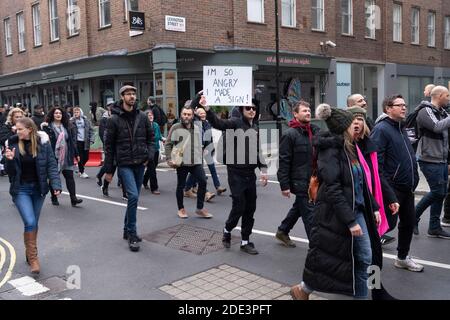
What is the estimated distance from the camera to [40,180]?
5516 millimetres

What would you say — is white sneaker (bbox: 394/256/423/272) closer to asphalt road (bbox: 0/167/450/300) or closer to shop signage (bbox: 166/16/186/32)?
asphalt road (bbox: 0/167/450/300)

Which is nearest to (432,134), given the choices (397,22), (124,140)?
(124,140)

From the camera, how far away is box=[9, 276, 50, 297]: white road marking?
16.0ft

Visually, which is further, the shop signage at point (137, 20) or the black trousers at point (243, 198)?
the shop signage at point (137, 20)

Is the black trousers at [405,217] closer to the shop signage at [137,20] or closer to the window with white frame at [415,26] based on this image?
the shop signage at [137,20]

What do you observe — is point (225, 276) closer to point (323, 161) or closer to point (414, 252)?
point (323, 161)

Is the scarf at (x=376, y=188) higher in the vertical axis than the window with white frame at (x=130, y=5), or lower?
lower

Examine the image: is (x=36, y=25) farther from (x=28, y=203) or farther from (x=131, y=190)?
(x=28, y=203)

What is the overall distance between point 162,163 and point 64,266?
9280mm

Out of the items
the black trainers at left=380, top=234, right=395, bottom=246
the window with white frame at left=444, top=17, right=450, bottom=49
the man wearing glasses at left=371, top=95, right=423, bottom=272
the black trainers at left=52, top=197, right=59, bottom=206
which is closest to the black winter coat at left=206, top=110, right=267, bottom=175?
the man wearing glasses at left=371, top=95, right=423, bottom=272

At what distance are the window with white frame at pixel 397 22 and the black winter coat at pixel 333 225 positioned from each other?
2341 centimetres

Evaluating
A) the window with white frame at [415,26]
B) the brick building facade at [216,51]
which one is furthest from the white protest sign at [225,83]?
the window with white frame at [415,26]

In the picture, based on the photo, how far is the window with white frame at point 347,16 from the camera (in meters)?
22.4
